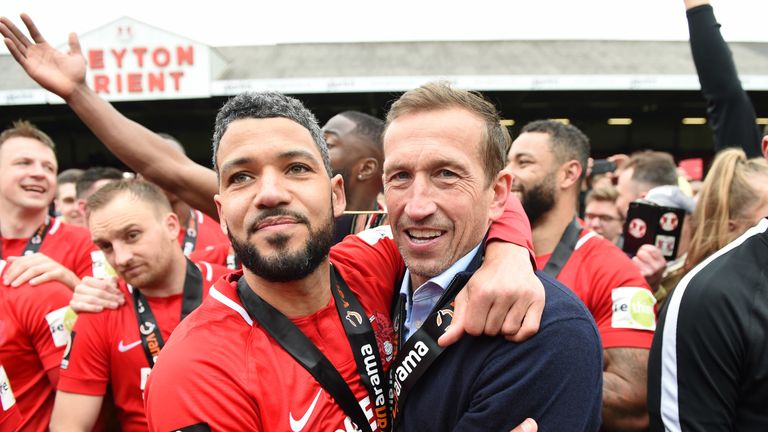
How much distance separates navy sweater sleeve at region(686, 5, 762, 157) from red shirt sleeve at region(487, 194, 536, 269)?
1.58 meters

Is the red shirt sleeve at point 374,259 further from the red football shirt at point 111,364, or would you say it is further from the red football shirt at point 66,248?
the red football shirt at point 66,248

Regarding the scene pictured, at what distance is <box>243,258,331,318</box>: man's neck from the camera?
6.14 ft

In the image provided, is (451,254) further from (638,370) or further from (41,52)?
(41,52)

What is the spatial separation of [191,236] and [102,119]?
2.20 m

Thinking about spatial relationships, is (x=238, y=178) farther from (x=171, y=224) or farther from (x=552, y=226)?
(x=552, y=226)

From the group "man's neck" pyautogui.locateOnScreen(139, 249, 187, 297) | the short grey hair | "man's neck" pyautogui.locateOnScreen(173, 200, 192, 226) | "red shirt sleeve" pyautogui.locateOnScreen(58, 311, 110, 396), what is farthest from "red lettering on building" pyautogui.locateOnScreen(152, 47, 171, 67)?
the short grey hair

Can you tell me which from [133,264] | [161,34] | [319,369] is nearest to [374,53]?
[161,34]

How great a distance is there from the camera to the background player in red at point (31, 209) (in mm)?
3900

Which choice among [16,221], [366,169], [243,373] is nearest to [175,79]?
[16,221]

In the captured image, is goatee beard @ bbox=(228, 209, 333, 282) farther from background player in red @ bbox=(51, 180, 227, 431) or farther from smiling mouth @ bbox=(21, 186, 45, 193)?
smiling mouth @ bbox=(21, 186, 45, 193)

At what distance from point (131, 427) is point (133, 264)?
811 mm

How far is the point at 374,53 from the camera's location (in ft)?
55.2

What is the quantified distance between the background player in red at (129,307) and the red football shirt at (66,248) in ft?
3.28

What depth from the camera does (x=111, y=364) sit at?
108 inches
